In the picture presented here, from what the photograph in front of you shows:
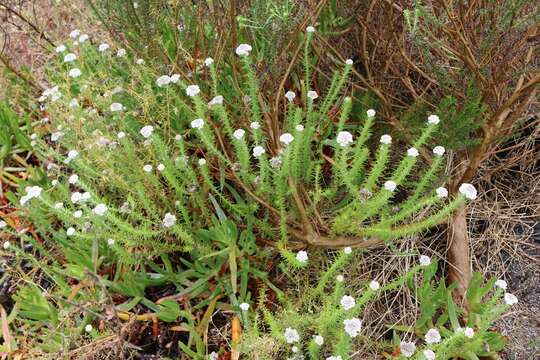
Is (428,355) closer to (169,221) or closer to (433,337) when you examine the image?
(433,337)

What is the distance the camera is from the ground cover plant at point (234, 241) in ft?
6.63

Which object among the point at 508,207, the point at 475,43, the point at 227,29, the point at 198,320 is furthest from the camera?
the point at 508,207

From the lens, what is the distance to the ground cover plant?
2020 mm

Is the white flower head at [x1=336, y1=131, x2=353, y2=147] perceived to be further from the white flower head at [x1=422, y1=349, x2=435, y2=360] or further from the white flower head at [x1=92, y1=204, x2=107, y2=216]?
the white flower head at [x1=92, y1=204, x2=107, y2=216]

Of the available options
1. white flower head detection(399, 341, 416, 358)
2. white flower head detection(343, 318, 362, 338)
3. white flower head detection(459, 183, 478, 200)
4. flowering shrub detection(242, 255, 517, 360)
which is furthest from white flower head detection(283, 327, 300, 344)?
white flower head detection(459, 183, 478, 200)

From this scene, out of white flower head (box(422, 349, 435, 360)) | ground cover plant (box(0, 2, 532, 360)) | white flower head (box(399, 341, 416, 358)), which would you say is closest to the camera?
white flower head (box(422, 349, 435, 360))

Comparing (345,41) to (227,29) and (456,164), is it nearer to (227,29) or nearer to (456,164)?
(227,29)

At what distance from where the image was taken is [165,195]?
8.04 feet

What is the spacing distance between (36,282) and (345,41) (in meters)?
2.08

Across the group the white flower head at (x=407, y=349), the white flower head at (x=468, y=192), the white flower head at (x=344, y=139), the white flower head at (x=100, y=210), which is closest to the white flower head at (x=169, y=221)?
the white flower head at (x=100, y=210)

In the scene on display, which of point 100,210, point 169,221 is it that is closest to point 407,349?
point 169,221

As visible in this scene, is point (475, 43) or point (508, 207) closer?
point (475, 43)

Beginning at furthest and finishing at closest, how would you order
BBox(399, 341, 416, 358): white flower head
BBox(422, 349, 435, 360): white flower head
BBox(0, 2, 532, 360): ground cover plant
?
1. BBox(0, 2, 532, 360): ground cover plant
2. BBox(399, 341, 416, 358): white flower head
3. BBox(422, 349, 435, 360): white flower head

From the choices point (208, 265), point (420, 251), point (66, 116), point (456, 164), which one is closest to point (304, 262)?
point (208, 265)
